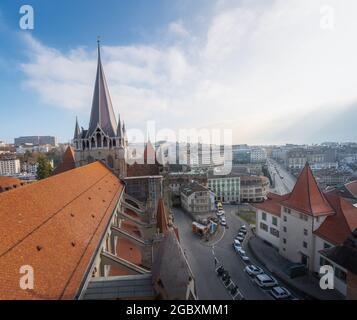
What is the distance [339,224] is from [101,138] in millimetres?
23494

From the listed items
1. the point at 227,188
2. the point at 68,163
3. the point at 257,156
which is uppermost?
the point at 257,156

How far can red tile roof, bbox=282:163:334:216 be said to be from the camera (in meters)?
18.8

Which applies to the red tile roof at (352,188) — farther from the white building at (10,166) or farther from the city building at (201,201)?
the white building at (10,166)

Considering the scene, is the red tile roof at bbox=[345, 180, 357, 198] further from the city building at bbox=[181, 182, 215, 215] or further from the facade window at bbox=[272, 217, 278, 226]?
the city building at bbox=[181, 182, 215, 215]

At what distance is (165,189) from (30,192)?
21469 mm

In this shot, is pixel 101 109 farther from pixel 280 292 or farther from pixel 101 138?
pixel 280 292

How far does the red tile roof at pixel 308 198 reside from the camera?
18.8 meters

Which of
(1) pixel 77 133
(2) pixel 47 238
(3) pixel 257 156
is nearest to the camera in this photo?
(2) pixel 47 238

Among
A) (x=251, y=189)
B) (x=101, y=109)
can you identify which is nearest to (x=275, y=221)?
(x=101, y=109)

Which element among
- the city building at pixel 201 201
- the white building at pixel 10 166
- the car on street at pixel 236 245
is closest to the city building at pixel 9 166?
the white building at pixel 10 166

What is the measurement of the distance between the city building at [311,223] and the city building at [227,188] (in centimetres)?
2431

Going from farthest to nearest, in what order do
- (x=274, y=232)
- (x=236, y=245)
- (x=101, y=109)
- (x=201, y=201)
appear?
(x=201, y=201) → (x=101, y=109) → (x=236, y=245) → (x=274, y=232)

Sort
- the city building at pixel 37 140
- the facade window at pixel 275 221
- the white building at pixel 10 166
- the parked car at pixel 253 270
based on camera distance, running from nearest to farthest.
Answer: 1. the parked car at pixel 253 270
2. the facade window at pixel 275 221
3. the white building at pixel 10 166
4. the city building at pixel 37 140

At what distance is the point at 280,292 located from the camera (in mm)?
16234
